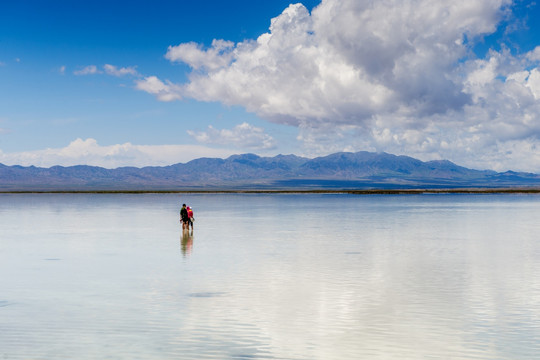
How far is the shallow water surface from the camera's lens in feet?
36.1

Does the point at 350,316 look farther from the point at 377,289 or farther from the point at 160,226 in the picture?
the point at 160,226

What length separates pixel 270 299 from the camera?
15.4 metres

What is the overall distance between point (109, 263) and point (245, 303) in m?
9.66

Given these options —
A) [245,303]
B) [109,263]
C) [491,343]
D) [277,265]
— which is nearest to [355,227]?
[277,265]

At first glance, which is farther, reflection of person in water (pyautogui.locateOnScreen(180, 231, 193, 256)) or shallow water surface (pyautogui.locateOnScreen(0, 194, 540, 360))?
reflection of person in water (pyautogui.locateOnScreen(180, 231, 193, 256))

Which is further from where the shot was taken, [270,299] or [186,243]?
[186,243]

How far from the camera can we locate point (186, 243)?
29.3 metres

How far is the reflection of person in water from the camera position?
2600cm

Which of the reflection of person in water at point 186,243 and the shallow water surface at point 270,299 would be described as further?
the reflection of person in water at point 186,243

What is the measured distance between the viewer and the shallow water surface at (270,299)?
1102 centimetres

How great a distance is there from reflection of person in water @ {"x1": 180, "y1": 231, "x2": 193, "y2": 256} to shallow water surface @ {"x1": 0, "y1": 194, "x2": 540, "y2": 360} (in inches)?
4.8

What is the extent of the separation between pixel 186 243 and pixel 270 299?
48.3 ft

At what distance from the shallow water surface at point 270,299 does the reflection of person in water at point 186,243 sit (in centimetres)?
12

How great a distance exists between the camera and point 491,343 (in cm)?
1117
